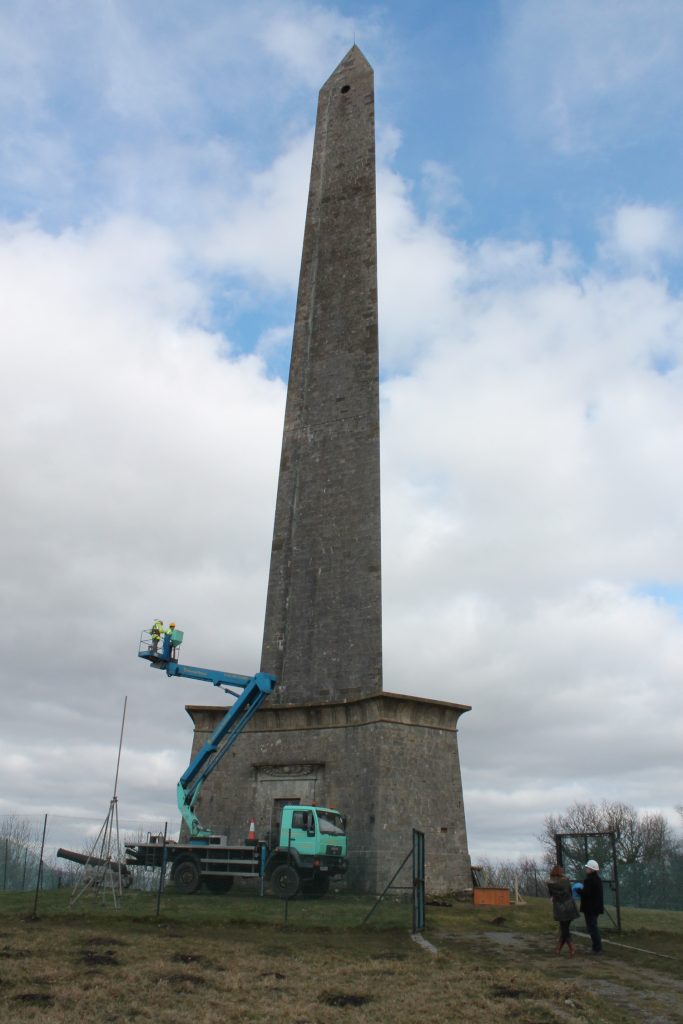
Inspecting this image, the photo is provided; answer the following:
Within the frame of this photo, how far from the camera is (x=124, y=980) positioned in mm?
9945

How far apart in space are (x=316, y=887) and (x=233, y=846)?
2.52 meters

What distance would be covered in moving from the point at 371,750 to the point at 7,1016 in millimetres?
15690

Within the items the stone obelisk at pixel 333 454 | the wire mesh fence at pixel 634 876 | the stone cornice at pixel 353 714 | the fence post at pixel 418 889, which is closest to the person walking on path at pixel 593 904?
the fence post at pixel 418 889

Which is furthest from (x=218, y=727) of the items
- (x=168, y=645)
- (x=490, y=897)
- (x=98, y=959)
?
(x=98, y=959)

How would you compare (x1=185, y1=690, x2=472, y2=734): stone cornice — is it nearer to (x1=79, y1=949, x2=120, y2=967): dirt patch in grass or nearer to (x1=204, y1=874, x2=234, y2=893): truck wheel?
(x1=204, y1=874, x2=234, y2=893): truck wheel

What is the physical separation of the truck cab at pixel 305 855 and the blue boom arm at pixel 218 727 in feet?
10.6

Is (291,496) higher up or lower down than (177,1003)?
higher up

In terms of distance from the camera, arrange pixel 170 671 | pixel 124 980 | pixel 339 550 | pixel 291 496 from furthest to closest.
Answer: pixel 291 496
pixel 339 550
pixel 170 671
pixel 124 980

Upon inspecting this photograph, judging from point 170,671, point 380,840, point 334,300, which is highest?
point 334,300

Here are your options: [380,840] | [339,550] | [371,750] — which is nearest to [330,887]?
[380,840]

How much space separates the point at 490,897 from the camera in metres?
21.3

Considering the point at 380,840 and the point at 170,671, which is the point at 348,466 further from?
the point at 380,840

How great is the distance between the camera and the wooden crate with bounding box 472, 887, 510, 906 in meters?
21.2

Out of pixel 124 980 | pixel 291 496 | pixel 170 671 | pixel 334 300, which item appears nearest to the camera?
pixel 124 980
